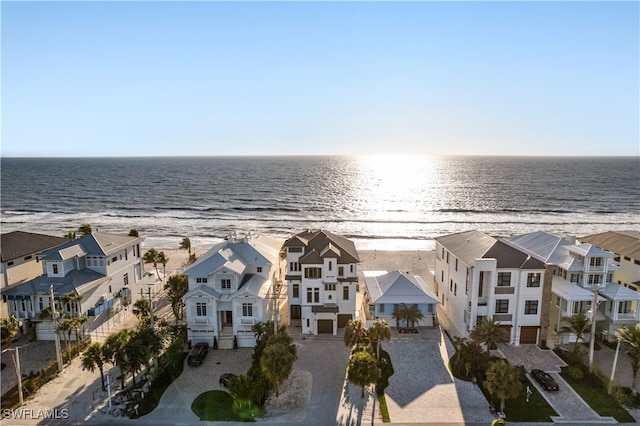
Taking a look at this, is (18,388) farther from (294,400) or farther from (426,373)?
(426,373)

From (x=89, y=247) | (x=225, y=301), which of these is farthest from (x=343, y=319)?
(x=89, y=247)

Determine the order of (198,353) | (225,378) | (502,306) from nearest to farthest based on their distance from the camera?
(225,378), (198,353), (502,306)

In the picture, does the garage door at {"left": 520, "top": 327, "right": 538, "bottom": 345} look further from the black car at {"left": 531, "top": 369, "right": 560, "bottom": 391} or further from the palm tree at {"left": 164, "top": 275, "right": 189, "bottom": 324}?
the palm tree at {"left": 164, "top": 275, "right": 189, "bottom": 324}

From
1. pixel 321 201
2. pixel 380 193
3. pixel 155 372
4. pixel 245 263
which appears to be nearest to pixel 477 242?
pixel 245 263

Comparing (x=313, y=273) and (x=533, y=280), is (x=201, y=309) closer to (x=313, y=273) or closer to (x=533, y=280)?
(x=313, y=273)

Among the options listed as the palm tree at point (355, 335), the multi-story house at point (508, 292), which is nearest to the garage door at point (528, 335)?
the multi-story house at point (508, 292)

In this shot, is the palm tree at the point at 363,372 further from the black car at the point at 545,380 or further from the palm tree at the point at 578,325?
the palm tree at the point at 578,325
